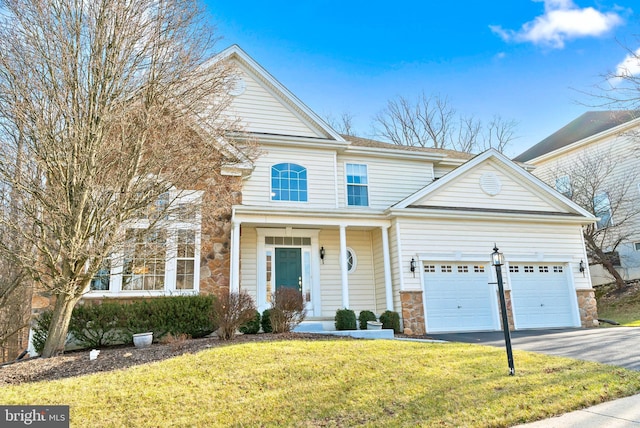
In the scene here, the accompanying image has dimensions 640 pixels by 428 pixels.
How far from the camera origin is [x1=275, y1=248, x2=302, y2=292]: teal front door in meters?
12.2

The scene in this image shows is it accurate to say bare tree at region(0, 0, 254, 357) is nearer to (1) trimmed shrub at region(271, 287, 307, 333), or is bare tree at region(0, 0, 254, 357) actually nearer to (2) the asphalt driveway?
(1) trimmed shrub at region(271, 287, 307, 333)

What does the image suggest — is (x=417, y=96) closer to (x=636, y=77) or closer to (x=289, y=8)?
(x=289, y=8)

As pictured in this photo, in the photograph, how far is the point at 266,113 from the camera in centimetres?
1338

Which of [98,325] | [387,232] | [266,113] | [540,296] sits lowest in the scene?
[98,325]

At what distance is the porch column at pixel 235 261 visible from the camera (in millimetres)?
10352

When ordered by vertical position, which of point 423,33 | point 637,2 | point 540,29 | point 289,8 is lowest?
point 637,2

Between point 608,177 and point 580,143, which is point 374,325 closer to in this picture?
point 608,177

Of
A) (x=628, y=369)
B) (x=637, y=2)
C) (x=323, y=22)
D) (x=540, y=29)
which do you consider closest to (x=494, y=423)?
(x=628, y=369)

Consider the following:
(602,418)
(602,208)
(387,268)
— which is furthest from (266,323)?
(602,208)

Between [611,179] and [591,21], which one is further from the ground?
[591,21]

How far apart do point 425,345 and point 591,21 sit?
8653 millimetres

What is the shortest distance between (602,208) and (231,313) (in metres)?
17.9

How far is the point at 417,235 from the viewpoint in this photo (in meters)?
12.2

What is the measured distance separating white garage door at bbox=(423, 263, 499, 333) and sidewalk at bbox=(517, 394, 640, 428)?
23.2 feet
